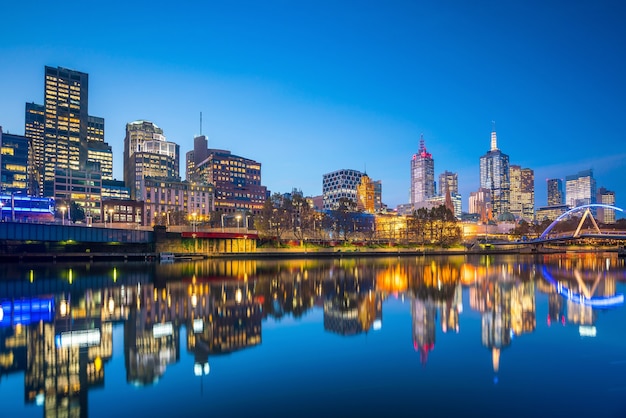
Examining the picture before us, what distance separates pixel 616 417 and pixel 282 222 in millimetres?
123296

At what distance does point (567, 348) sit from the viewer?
16938 mm

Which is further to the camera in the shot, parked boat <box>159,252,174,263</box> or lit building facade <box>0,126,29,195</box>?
lit building facade <box>0,126,29,195</box>

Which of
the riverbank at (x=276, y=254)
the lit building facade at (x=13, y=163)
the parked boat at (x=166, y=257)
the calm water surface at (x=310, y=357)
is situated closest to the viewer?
the calm water surface at (x=310, y=357)

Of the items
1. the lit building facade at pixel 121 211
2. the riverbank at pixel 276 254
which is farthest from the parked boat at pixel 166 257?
the lit building facade at pixel 121 211

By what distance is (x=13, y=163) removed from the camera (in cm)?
19112

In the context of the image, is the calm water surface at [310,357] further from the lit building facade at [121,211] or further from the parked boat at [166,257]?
the lit building facade at [121,211]

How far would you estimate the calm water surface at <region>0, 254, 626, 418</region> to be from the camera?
36.3 feet

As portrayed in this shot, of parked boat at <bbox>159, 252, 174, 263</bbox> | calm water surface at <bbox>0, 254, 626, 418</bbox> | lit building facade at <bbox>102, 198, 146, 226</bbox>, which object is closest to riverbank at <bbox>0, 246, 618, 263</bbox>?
parked boat at <bbox>159, 252, 174, 263</bbox>

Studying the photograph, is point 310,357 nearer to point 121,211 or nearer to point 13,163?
point 121,211

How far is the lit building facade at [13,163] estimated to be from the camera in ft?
610

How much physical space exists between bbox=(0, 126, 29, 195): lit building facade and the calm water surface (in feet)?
637

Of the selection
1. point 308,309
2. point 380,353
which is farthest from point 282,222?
point 380,353

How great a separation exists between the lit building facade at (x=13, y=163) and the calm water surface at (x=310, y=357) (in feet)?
637

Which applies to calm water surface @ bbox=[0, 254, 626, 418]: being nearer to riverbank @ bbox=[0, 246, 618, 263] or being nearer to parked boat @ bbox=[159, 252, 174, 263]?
parked boat @ bbox=[159, 252, 174, 263]
